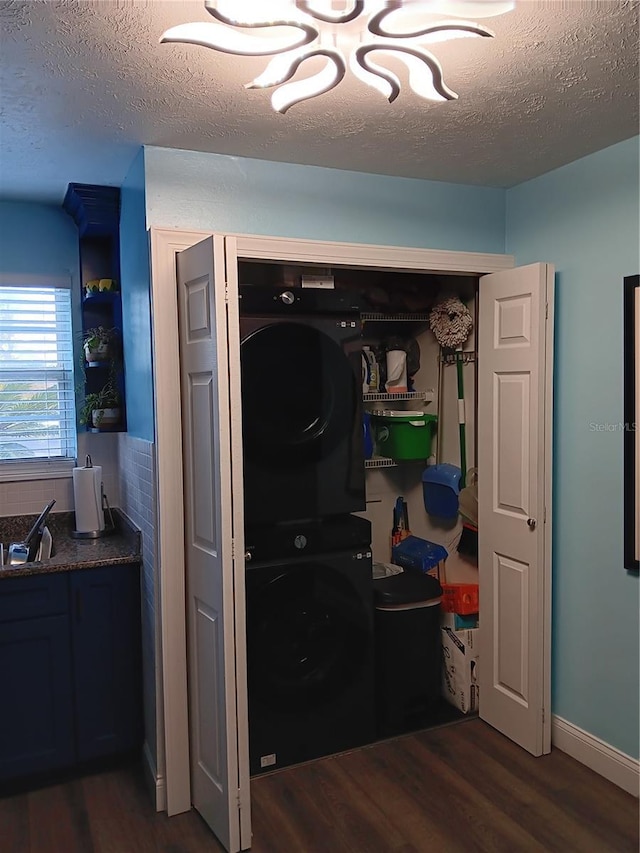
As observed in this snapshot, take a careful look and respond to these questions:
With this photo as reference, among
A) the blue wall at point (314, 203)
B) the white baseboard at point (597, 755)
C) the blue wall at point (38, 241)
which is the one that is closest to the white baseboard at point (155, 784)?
the white baseboard at point (597, 755)

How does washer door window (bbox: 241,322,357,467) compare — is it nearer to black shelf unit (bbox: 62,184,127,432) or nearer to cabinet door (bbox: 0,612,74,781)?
black shelf unit (bbox: 62,184,127,432)

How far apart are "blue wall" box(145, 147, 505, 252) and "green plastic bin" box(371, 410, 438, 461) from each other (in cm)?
93

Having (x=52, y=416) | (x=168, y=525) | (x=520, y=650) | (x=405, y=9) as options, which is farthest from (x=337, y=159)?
(x=520, y=650)

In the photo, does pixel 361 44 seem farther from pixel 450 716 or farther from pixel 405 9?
pixel 450 716

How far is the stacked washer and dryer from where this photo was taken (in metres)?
2.78

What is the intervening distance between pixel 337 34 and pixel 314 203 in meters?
1.13

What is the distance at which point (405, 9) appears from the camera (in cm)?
138

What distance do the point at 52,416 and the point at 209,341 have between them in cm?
150

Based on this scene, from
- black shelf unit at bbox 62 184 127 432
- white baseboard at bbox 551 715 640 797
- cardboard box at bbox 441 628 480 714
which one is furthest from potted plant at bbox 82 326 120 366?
white baseboard at bbox 551 715 640 797

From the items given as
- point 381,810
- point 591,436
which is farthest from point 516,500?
point 381,810

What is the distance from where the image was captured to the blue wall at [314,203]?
2498mm

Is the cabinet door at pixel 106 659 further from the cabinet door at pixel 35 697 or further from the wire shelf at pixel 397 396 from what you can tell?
the wire shelf at pixel 397 396

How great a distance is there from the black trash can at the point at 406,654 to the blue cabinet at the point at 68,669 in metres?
1.06

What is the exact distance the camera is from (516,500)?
2.92 meters
